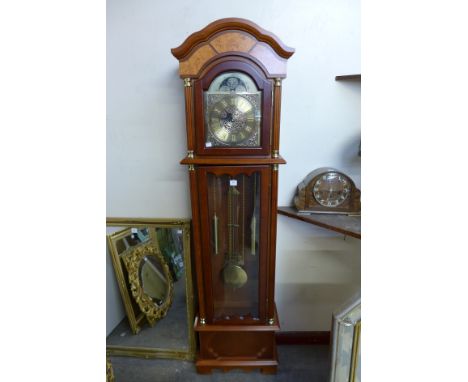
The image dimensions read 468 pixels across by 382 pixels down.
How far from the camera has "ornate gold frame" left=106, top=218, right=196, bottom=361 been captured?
1.29 m

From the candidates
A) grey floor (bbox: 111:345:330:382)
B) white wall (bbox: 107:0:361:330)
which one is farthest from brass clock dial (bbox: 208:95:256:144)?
grey floor (bbox: 111:345:330:382)

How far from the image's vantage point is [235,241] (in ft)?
3.80

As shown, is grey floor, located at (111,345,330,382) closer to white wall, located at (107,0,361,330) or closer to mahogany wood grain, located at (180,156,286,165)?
white wall, located at (107,0,361,330)

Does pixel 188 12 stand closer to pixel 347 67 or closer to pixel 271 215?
pixel 347 67

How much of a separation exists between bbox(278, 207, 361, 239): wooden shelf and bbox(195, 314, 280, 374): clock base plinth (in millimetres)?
500

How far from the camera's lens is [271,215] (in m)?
1.06

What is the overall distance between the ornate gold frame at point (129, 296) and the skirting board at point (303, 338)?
0.49 m

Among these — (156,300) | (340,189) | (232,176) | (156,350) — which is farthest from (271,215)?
(156,350)

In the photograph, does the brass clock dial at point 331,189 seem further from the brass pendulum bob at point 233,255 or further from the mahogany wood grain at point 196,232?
the mahogany wood grain at point 196,232

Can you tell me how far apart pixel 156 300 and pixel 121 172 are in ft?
2.41

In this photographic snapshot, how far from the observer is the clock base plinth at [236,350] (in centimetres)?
119

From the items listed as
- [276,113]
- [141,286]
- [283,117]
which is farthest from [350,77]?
[141,286]

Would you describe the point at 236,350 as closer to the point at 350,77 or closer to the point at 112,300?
the point at 112,300

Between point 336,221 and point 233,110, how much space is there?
0.63 meters
